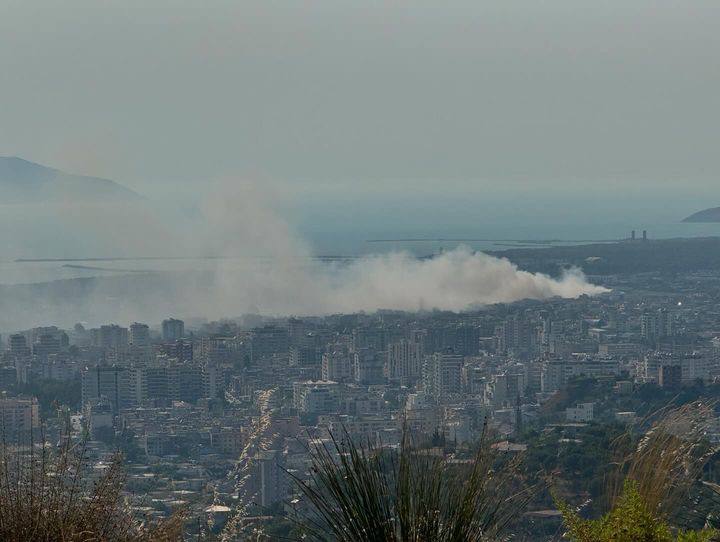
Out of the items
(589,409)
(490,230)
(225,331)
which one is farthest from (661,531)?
(490,230)

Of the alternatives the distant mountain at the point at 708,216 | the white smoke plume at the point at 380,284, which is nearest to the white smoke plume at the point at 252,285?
the white smoke plume at the point at 380,284

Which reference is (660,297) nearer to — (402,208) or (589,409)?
(589,409)

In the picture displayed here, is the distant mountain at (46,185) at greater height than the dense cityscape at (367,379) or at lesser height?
greater

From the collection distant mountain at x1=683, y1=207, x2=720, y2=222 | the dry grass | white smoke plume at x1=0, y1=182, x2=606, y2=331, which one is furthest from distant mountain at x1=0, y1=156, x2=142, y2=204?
the dry grass

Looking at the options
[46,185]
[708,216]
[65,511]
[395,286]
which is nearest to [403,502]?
[65,511]

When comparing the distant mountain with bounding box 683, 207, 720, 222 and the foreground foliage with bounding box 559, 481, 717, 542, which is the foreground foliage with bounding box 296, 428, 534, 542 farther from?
the distant mountain with bounding box 683, 207, 720, 222

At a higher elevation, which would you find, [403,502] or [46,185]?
[46,185]

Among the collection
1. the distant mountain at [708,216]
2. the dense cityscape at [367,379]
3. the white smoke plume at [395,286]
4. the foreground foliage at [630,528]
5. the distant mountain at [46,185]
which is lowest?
the dense cityscape at [367,379]

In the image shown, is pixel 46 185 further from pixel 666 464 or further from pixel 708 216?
pixel 666 464

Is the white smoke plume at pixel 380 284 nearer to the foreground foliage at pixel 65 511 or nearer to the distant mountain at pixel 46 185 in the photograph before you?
the distant mountain at pixel 46 185
